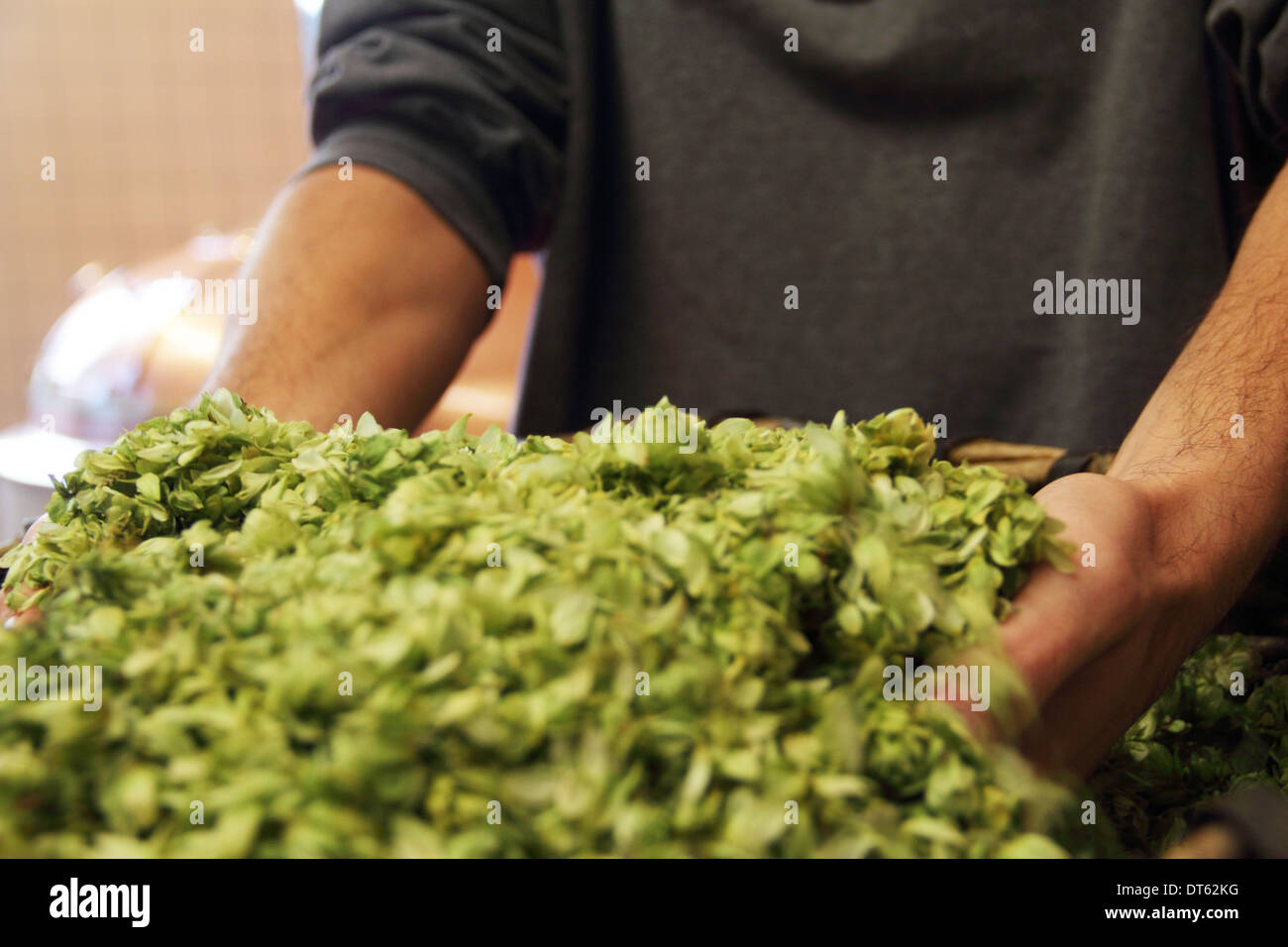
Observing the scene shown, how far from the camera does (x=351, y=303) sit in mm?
920

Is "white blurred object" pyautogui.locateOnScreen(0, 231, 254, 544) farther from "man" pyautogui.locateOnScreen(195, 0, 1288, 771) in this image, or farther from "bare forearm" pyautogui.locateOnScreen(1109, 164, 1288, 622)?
"bare forearm" pyautogui.locateOnScreen(1109, 164, 1288, 622)

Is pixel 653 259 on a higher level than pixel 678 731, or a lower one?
higher

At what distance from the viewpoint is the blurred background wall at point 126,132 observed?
2.66 meters

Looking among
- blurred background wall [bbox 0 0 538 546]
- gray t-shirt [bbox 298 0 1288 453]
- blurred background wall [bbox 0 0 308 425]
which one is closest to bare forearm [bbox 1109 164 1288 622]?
gray t-shirt [bbox 298 0 1288 453]

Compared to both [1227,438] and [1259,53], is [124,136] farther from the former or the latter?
[1227,438]

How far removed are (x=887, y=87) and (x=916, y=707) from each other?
2.89 ft

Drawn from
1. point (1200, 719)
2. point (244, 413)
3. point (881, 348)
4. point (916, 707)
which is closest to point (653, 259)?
point (881, 348)

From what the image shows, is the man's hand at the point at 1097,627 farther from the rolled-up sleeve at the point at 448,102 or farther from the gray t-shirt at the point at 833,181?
the rolled-up sleeve at the point at 448,102

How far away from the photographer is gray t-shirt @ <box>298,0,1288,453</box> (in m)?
0.99

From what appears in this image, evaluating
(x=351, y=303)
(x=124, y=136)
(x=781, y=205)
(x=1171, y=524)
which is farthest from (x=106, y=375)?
(x=124, y=136)

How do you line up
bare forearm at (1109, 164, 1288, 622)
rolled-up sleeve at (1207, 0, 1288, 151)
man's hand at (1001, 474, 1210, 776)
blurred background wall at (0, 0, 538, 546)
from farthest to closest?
blurred background wall at (0, 0, 538, 546)
rolled-up sleeve at (1207, 0, 1288, 151)
bare forearm at (1109, 164, 1288, 622)
man's hand at (1001, 474, 1210, 776)

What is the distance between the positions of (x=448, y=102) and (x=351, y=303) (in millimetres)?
238
